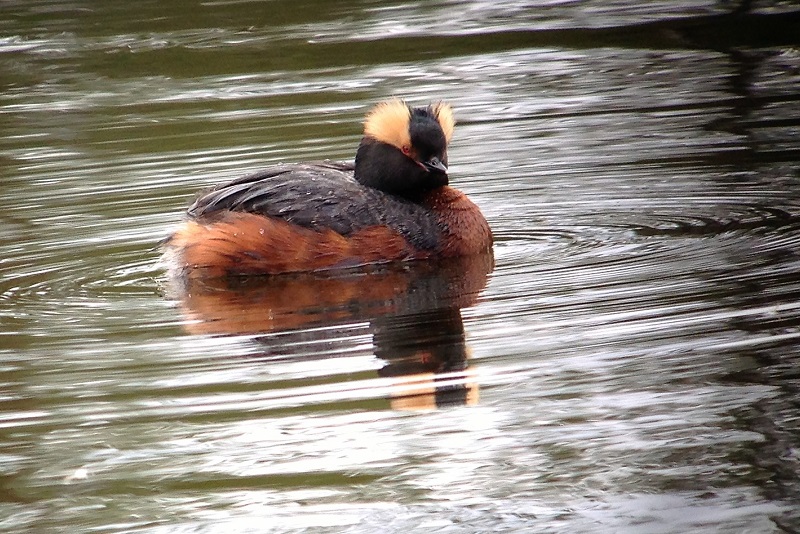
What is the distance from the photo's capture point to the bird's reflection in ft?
17.9

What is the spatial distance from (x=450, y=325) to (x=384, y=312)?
0.41 metres

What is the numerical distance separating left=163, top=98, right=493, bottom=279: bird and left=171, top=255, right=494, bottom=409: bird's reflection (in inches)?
3.5

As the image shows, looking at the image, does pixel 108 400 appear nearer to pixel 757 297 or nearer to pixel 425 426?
pixel 425 426

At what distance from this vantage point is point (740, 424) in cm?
480

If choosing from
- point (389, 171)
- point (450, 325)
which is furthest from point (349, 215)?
point (450, 325)

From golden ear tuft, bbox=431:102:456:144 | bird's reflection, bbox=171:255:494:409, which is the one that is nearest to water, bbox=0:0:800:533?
bird's reflection, bbox=171:255:494:409

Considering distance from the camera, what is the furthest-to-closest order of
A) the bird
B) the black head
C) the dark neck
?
the dark neck
the black head
the bird

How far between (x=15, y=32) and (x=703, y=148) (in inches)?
362

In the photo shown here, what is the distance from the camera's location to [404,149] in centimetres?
774

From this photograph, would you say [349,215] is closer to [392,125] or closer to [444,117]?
[392,125]

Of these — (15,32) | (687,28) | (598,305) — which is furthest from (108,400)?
(15,32)

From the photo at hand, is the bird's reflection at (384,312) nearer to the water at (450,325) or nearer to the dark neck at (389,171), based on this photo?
the water at (450,325)

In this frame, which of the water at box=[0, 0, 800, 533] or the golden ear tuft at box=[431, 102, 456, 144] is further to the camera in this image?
the golden ear tuft at box=[431, 102, 456, 144]

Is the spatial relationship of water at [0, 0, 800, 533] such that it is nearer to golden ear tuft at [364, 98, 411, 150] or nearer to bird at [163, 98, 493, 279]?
bird at [163, 98, 493, 279]
